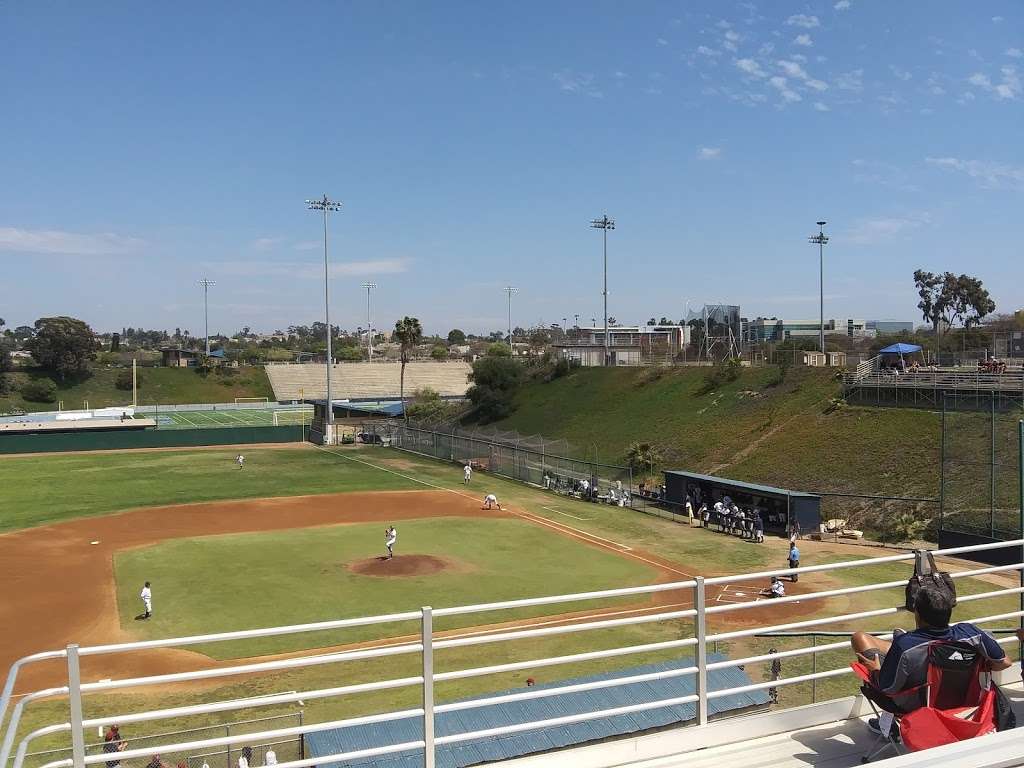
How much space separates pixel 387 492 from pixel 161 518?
42.2ft

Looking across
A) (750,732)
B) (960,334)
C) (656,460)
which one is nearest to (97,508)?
(656,460)

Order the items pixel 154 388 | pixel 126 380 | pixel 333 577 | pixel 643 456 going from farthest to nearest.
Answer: pixel 154 388
pixel 126 380
pixel 643 456
pixel 333 577

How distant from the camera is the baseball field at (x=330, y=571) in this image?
63.9ft

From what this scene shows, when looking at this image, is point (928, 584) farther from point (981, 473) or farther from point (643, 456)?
point (643, 456)

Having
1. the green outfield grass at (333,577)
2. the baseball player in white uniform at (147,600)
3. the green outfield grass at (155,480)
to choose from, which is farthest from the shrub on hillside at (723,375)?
the baseball player in white uniform at (147,600)

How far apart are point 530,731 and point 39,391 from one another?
12095 centimetres

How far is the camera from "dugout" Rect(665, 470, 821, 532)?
34125mm

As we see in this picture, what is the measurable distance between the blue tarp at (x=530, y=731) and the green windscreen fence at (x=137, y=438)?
65.8 metres

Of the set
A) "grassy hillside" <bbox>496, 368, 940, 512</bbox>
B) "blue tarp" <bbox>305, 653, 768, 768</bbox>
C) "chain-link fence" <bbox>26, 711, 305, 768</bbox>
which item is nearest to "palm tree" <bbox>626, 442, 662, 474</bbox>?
"grassy hillside" <bbox>496, 368, 940, 512</bbox>

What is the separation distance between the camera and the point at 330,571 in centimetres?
2892

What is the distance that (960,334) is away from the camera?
231 ft

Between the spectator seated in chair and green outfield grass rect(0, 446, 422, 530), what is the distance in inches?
1640

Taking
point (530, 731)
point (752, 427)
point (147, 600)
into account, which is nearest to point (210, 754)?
point (530, 731)

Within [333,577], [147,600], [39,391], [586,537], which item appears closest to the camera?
[147,600]
